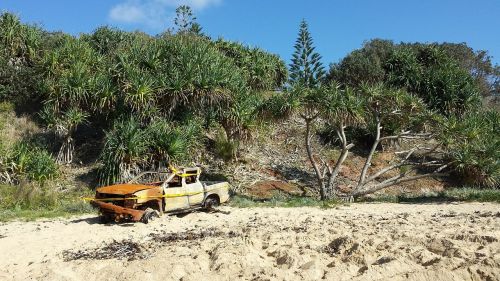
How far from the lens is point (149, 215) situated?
424 inches

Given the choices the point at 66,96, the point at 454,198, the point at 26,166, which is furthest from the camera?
the point at 66,96

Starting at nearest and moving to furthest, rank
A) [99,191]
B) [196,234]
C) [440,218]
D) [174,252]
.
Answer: [174,252] → [196,234] → [440,218] → [99,191]

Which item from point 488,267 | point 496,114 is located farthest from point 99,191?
point 496,114

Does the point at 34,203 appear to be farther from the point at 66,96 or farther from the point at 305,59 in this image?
the point at 305,59

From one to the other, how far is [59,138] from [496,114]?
1779 cm

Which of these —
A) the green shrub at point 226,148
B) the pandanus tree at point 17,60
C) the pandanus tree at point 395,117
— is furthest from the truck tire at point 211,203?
the pandanus tree at point 17,60

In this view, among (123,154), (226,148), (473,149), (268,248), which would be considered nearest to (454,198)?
(473,149)

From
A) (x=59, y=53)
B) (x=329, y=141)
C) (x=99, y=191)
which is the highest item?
(x=59, y=53)

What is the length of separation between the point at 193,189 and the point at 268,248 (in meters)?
4.60

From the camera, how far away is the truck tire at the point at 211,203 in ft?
40.5

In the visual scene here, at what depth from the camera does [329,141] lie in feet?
73.9

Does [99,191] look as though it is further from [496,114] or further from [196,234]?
[496,114]

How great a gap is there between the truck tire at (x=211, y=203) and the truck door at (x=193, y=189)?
19 centimetres

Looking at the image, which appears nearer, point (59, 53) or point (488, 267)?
point (488, 267)
